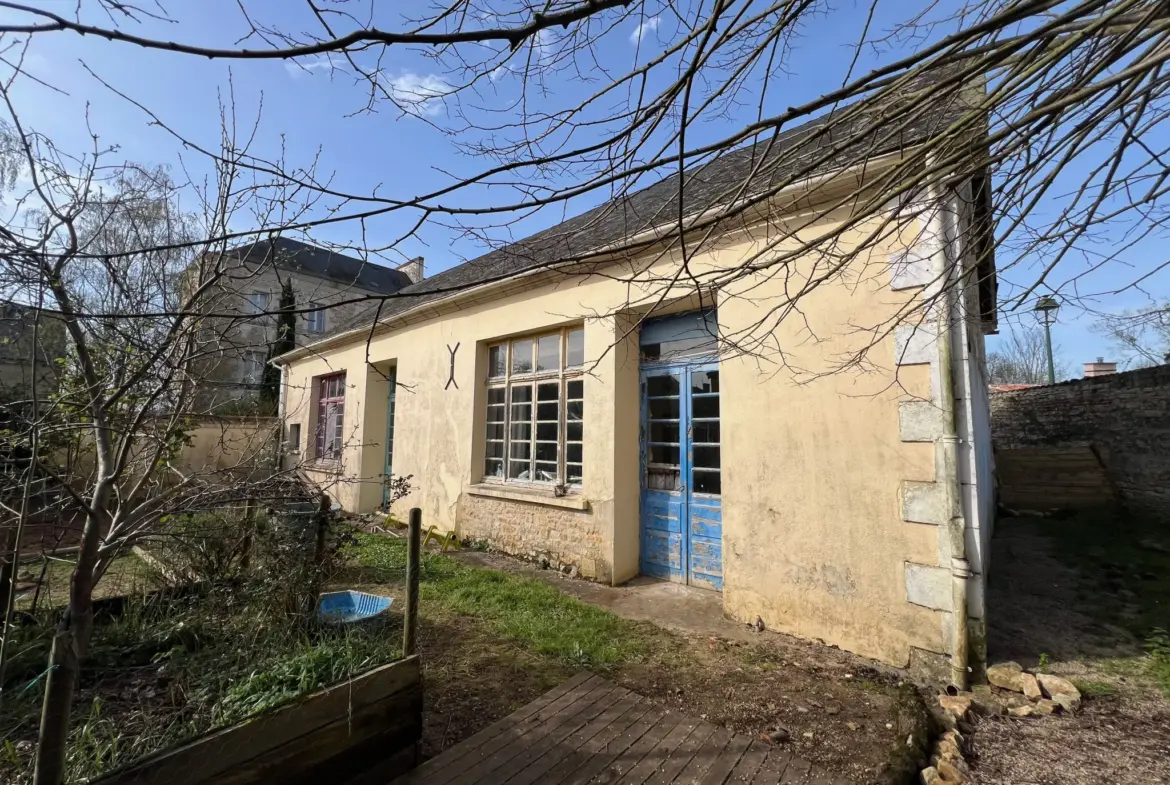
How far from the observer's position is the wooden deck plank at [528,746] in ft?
7.20

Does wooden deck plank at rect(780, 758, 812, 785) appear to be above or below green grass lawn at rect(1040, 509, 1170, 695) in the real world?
below

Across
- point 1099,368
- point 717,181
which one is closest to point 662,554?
point 717,181

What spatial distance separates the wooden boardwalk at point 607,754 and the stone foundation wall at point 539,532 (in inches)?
102

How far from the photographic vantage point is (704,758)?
7.64 feet

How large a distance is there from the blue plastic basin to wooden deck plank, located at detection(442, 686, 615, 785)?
1591mm

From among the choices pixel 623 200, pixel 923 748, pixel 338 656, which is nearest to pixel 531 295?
pixel 623 200

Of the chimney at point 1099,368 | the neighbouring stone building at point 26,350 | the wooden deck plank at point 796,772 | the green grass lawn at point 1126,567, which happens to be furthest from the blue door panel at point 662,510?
the chimney at point 1099,368

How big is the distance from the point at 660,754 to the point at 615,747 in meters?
0.22

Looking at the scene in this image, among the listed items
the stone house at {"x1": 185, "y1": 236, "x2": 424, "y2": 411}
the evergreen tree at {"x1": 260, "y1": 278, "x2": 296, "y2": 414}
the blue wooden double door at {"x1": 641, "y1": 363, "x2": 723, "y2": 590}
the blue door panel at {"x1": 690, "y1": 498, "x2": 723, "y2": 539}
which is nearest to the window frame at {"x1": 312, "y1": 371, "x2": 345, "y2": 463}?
the evergreen tree at {"x1": 260, "y1": 278, "x2": 296, "y2": 414}

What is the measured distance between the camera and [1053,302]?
8.58 ft

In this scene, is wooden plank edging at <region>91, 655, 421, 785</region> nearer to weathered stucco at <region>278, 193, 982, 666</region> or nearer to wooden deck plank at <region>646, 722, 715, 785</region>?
weathered stucco at <region>278, 193, 982, 666</region>

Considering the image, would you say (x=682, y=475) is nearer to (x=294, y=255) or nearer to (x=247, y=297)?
(x=294, y=255)

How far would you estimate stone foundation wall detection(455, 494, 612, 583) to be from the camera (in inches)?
214

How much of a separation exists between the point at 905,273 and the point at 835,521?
6.35 ft
